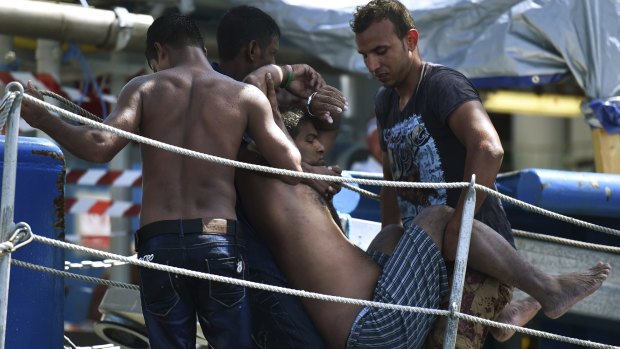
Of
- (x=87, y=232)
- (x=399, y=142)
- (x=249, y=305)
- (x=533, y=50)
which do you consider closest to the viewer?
(x=249, y=305)

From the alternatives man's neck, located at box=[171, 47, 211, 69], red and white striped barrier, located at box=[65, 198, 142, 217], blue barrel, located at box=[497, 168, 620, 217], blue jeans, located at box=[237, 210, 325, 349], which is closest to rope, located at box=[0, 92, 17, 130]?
man's neck, located at box=[171, 47, 211, 69]

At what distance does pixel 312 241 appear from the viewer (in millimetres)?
3744

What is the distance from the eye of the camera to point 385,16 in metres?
4.18

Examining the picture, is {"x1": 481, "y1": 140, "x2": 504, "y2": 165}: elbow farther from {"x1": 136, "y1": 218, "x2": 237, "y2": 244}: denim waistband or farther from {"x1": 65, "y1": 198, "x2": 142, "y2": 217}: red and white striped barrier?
{"x1": 65, "y1": 198, "x2": 142, "y2": 217}: red and white striped barrier

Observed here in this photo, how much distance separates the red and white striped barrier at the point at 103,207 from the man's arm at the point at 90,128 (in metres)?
5.29

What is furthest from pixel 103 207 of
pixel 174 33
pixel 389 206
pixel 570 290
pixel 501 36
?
pixel 570 290

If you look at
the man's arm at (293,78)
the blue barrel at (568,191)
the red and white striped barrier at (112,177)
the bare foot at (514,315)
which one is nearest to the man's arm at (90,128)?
the man's arm at (293,78)

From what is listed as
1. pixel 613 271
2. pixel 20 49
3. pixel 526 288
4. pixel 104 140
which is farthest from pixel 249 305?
pixel 20 49

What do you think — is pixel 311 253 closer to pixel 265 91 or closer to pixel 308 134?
pixel 308 134

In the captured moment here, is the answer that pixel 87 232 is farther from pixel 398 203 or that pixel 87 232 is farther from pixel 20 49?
pixel 398 203

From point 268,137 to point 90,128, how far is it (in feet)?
1.93

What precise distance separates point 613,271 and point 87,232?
5.55 metres

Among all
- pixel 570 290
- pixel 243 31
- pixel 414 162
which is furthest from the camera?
pixel 414 162

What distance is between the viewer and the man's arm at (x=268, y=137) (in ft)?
11.8
